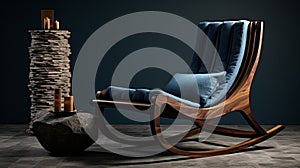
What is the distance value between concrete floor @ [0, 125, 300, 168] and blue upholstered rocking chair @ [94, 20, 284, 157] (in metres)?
0.11

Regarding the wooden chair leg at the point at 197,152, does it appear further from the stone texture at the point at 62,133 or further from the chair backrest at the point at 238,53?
the stone texture at the point at 62,133

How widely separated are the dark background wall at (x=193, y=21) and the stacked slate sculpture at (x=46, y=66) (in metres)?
0.91

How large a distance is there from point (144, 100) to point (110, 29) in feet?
7.35

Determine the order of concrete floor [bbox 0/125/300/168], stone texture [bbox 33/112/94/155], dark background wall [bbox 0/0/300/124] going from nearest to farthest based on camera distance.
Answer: concrete floor [bbox 0/125/300/168] → stone texture [bbox 33/112/94/155] → dark background wall [bbox 0/0/300/124]

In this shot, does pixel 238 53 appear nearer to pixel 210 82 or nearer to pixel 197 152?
pixel 210 82

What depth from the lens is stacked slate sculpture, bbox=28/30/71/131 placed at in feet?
17.7

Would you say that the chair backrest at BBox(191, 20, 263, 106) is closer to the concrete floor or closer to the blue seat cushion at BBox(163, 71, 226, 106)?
the blue seat cushion at BBox(163, 71, 226, 106)

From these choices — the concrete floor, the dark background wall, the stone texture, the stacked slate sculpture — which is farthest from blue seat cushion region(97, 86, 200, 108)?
the dark background wall

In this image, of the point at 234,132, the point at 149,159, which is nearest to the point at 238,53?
the point at 234,132

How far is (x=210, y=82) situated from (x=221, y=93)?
115 millimetres

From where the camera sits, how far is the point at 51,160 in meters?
4.08

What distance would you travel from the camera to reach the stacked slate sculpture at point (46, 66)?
5.38 metres

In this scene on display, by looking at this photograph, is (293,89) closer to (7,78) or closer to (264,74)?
(264,74)

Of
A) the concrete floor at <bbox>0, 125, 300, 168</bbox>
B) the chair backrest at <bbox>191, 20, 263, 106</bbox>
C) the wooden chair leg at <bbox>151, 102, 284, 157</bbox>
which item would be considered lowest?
the concrete floor at <bbox>0, 125, 300, 168</bbox>
